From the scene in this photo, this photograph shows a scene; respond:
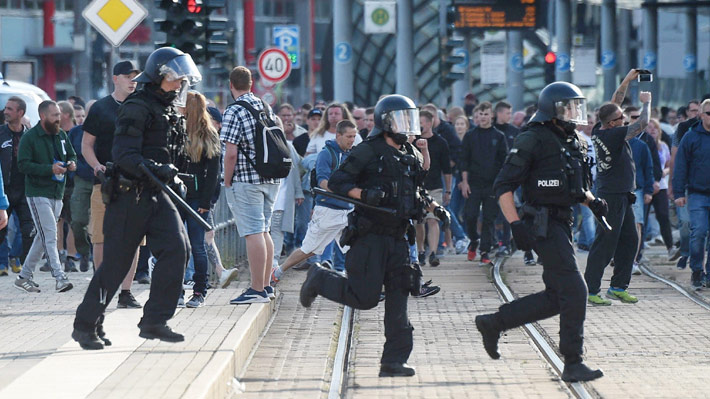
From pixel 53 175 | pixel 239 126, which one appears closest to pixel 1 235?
pixel 53 175

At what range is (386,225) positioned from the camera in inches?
360

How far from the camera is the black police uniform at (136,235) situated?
29.5ft

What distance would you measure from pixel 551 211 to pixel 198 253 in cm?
392

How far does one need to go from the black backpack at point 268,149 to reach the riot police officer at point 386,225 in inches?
92.5

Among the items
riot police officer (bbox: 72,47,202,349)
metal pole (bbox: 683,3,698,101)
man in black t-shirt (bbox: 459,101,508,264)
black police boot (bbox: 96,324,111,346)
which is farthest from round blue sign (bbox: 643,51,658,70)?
riot police officer (bbox: 72,47,202,349)

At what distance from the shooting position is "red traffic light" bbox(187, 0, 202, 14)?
15.6m

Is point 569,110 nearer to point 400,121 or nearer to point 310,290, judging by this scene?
point 400,121

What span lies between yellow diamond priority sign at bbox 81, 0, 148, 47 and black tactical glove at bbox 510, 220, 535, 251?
5913 mm

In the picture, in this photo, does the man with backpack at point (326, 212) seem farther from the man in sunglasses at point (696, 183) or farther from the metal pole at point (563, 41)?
the metal pole at point (563, 41)

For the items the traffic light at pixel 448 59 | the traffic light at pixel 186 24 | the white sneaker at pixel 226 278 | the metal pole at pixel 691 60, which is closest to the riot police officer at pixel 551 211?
the white sneaker at pixel 226 278

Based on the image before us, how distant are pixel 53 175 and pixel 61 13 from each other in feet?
197

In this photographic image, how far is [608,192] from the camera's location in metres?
13.6

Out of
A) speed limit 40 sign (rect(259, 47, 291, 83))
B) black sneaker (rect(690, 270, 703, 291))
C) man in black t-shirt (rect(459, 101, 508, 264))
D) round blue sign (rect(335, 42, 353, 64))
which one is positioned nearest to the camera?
black sneaker (rect(690, 270, 703, 291))

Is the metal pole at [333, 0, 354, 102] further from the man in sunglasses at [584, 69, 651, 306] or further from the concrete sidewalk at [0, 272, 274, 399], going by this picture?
the concrete sidewalk at [0, 272, 274, 399]
